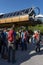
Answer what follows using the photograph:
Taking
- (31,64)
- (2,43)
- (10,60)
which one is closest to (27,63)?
(31,64)

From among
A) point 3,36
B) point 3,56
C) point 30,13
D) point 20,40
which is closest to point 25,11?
point 30,13

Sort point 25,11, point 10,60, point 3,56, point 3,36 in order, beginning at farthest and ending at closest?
point 25,11 < point 3,36 < point 3,56 < point 10,60

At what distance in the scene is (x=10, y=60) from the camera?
9781mm

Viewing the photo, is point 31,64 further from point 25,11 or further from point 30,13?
point 25,11

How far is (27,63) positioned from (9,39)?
1.43 m

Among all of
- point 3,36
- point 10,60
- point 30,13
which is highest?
point 30,13

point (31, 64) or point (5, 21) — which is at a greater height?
point (5, 21)

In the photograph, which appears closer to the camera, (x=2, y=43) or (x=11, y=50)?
(x=11, y=50)

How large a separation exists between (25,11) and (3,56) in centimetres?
584

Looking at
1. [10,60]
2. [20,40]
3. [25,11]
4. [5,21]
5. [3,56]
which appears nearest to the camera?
[10,60]

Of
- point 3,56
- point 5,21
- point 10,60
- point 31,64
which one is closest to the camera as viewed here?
point 31,64

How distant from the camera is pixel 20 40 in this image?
47.3ft

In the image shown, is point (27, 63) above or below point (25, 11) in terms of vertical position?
below

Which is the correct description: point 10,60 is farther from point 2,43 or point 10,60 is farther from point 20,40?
point 20,40
